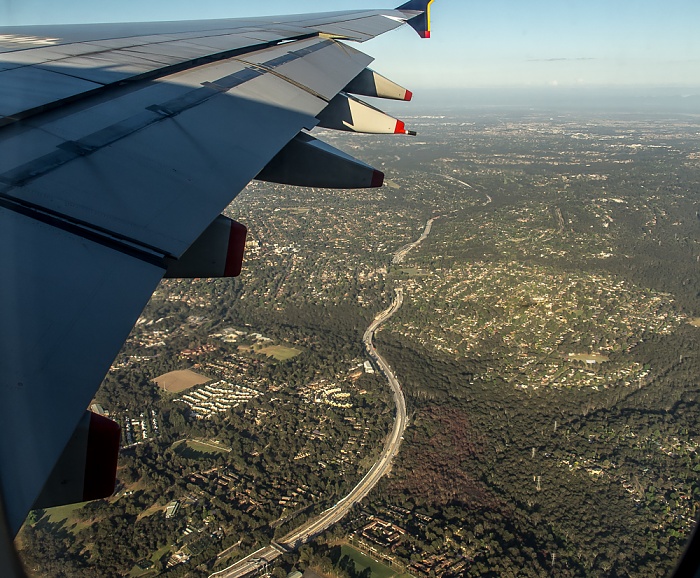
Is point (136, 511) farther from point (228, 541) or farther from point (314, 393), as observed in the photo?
point (314, 393)

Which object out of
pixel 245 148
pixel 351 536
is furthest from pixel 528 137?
pixel 245 148

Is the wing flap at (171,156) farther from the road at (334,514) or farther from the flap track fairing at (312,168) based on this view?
the road at (334,514)

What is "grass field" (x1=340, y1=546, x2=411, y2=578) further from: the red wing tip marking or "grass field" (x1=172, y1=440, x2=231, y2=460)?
the red wing tip marking

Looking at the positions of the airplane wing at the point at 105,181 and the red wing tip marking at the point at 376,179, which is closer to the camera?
the airplane wing at the point at 105,181

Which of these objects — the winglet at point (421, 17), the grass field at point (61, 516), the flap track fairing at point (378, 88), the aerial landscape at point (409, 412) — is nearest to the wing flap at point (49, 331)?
the aerial landscape at point (409, 412)

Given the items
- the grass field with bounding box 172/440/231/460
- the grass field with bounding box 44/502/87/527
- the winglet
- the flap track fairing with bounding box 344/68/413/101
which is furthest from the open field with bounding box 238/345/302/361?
the flap track fairing with bounding box 344/68/413/101

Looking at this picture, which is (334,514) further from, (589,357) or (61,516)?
(589,357)
